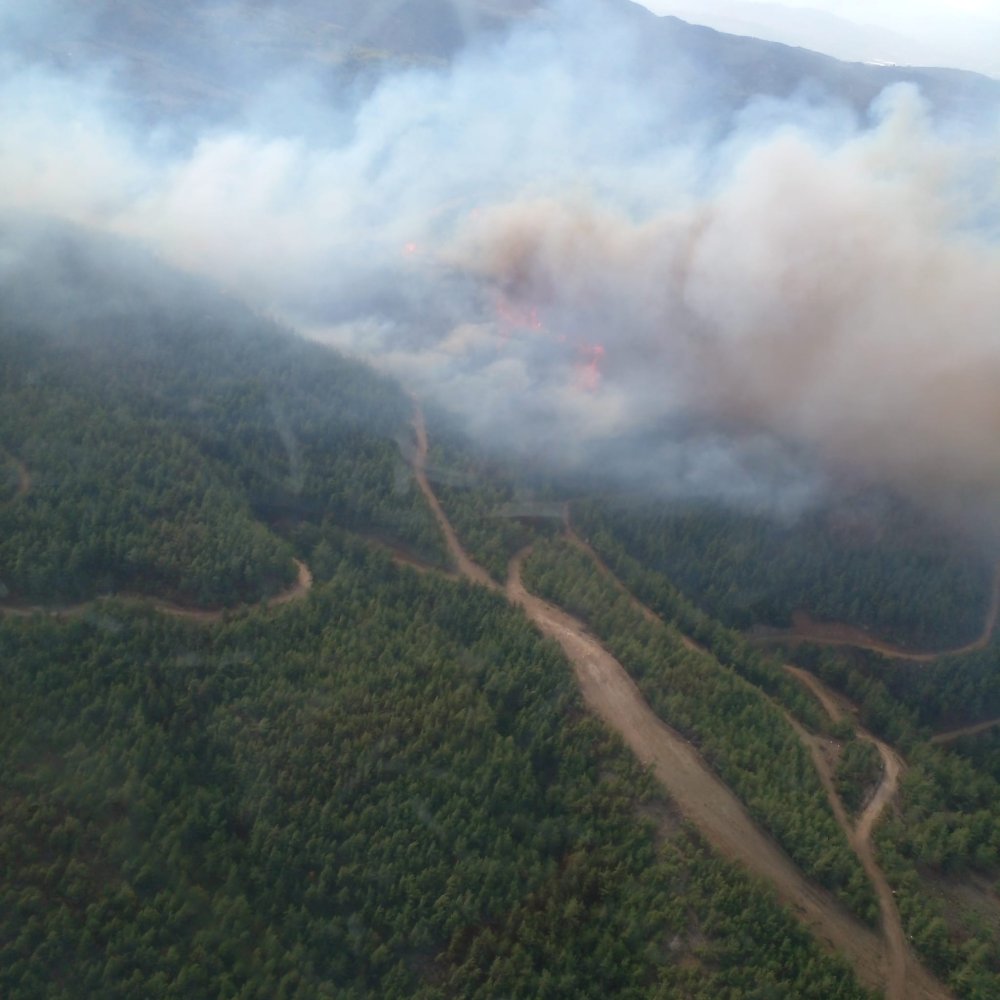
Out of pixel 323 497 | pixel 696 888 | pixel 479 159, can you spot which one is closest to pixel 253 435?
pixel 323 497

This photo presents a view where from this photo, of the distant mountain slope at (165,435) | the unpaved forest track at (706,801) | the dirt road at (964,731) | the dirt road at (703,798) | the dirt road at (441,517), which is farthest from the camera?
the dirt road at (964,731)

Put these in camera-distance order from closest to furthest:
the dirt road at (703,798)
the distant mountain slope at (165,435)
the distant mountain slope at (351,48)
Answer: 1. the dirt road at (703,798)
2. the distant mountain slope at (165,435)
3. the distant mountain slope at (351,48)

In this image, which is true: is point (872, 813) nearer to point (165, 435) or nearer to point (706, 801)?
point (706, 801)

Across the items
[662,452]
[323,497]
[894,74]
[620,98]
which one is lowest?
[323,497]

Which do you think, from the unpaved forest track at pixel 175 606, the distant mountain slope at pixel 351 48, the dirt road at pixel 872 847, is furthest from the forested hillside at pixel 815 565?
the distant mountain slope at pixel 351 48

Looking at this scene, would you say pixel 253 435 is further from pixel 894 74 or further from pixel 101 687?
pixel 894 74

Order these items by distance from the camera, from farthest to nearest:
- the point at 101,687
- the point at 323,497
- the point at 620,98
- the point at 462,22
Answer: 1. the point at 462,22
2. the point at 620,98
3. the point at 323,497
4. the point at 101,687

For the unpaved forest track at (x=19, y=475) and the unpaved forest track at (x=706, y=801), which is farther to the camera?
the unpaved forest track at (x=19, y=475)

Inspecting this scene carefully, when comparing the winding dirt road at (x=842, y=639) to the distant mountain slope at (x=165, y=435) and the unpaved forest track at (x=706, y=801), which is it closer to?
the unpaved forest track at (x=706, y=801)
